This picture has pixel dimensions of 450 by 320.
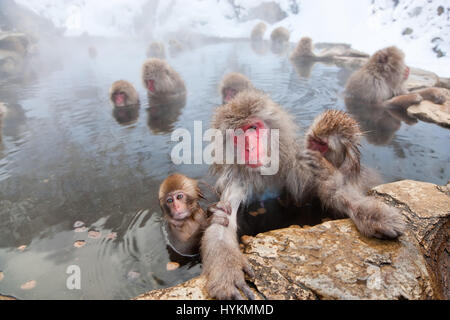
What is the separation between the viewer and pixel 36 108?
5.93 meters

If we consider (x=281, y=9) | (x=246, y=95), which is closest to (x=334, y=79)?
(x=246, y=95)

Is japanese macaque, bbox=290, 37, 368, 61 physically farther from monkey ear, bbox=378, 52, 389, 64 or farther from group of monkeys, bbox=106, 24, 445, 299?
group of monkeys, bbox=106, 24, 445, 299

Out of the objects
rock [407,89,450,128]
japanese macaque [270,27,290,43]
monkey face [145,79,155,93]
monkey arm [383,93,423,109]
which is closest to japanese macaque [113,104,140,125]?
monkey face [145,79,155,93]

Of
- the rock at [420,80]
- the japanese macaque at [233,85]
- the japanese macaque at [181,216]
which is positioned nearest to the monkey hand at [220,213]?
the japanese macaque at [181,216]

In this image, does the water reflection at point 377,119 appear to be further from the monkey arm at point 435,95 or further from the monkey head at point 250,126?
the monkey head at point 250,126

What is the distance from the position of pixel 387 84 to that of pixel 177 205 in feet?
14.7

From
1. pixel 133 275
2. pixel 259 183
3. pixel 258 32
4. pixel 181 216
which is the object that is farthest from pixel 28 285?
pixel 258 32

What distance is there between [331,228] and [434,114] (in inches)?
138

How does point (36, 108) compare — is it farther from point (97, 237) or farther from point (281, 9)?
point (281, 9)

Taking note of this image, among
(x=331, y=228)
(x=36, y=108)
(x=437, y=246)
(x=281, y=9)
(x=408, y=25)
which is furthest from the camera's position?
(x=281, y=9)

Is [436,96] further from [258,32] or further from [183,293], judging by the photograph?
[258,32]

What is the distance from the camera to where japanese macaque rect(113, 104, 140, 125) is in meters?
5.06

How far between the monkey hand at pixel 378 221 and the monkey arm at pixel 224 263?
0.79 meters

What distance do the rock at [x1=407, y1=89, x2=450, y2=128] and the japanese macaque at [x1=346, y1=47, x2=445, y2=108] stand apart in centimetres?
10
